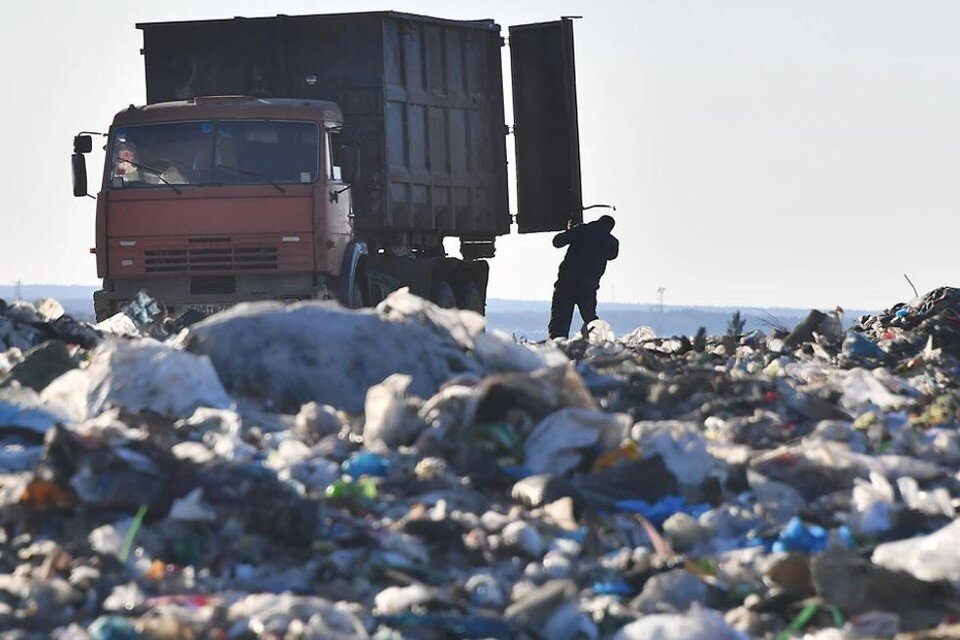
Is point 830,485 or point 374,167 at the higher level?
point 374,167

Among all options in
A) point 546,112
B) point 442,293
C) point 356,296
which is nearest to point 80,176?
point 356,296

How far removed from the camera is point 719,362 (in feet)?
31.7

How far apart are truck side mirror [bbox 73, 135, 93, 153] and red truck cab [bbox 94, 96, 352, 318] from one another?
12.7 inches

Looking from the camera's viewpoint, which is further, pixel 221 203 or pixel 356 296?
pixel 356 296

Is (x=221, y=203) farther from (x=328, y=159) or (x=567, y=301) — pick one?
(x=567, y=301)

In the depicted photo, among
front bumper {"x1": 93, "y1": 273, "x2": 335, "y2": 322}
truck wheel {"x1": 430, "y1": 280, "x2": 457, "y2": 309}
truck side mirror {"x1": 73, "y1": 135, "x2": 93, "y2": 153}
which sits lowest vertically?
truck wheel {"x1": 430, "y1": 280, "x2": 457, "y2": 309}

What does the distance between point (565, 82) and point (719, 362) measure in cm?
726

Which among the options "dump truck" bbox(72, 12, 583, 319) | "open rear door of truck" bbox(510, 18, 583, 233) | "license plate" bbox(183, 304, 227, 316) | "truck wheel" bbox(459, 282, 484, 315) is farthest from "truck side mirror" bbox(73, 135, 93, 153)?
"truck wheel" bbox(459, 282, 484, 315)

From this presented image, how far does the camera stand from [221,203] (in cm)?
1338

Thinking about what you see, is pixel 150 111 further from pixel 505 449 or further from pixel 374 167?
pixel 505 449

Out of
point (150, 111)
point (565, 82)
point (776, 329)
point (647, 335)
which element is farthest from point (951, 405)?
point (565, 82)

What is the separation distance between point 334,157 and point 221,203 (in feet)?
3.06

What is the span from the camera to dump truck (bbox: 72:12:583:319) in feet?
43.6

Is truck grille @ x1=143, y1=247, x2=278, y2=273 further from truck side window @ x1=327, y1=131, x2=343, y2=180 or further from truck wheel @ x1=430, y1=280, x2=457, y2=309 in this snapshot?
truck wheel @ x1=430, y1=280, x2=457, y2=309
